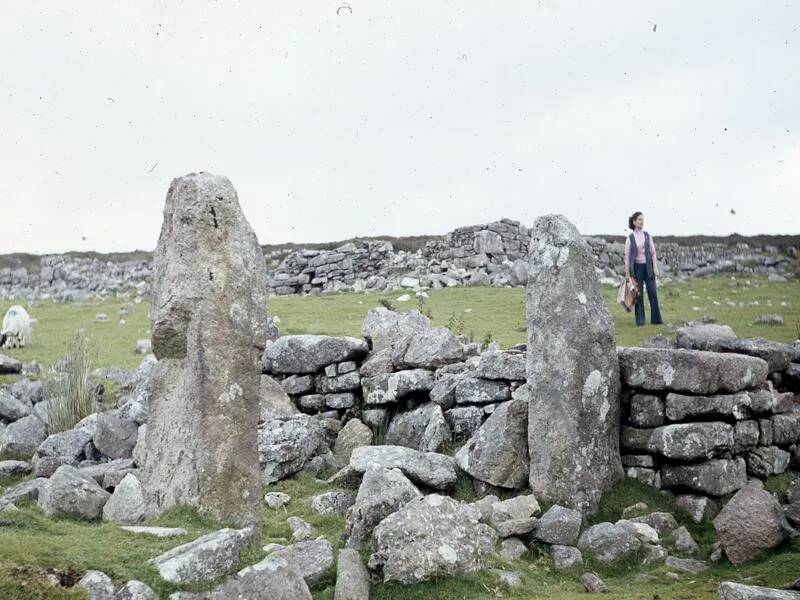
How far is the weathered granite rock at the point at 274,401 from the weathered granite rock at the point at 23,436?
12.5ft

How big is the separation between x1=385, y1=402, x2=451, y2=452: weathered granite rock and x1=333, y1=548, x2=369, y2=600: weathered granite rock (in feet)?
15.1

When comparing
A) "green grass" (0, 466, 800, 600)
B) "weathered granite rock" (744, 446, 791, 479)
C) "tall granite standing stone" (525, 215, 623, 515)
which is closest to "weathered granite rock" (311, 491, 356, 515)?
"green grass" (0, 466, 800, 600)

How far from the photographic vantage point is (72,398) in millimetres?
15383

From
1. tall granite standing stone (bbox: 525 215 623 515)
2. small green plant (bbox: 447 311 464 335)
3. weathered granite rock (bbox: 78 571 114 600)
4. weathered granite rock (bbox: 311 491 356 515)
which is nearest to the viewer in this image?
weathered granite rock (bbox: 78 571 114 600)

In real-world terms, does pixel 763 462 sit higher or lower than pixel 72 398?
lower

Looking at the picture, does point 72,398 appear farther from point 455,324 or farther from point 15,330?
point 455,324

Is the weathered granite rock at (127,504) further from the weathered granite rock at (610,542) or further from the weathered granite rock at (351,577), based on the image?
the weathered granite rock at (610,542)

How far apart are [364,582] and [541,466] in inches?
143

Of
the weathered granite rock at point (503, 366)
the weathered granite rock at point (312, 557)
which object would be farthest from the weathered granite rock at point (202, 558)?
the weathered granite rock at point (503, 366)

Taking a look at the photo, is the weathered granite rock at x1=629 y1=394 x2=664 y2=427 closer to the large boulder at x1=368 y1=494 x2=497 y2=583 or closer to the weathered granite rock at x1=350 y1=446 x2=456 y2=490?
the weathered granite rock at x1=350 y1=446 x2=456 y2=490

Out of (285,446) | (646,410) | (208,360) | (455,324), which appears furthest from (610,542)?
(455,324)

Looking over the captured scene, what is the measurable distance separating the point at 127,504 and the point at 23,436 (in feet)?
20.7

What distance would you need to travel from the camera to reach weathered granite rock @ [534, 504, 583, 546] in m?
9.70

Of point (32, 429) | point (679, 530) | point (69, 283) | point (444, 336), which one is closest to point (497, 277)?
point (444, 336)
